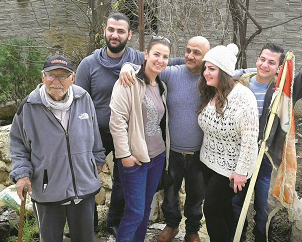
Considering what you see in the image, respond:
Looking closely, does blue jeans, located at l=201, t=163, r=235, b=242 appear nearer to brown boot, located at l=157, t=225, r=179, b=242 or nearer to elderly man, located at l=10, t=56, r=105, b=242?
brown boot, located at l=157, t=225, r=179, b=242

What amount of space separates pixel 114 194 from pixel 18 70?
6.15 m

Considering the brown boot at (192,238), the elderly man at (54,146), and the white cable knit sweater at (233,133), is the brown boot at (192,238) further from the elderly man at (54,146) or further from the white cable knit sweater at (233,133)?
the elderly man at (54,146)

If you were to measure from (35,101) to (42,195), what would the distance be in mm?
638

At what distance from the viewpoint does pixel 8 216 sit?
3670 millimetres

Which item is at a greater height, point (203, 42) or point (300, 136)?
point (203, 42)

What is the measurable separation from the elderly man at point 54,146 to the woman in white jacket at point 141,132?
0.27 meters

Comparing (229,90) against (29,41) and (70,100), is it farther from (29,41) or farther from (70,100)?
(29,41)

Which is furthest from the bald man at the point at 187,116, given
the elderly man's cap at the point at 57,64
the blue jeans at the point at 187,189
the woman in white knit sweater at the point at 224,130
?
the elderly man's cap at the point at 57,64

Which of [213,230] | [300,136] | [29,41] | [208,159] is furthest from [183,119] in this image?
[29,41]

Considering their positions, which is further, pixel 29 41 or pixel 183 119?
pixel 29 41

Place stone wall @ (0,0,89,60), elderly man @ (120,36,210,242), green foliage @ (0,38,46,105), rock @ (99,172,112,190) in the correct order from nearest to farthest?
1. elderly man @ (120,36,210,242)
2. rock @ (99,172,112,190)
3. green foliage @ (0,38,46,105)
4. stone wall @ (0,0,89,60)

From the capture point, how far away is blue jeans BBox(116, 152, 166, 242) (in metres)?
2.84

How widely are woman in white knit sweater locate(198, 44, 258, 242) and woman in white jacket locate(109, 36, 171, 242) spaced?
338 mm

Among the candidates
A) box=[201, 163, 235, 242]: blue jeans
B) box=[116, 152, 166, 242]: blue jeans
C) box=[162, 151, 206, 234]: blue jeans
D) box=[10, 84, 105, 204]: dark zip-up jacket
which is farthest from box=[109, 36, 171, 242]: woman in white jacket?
box=[201, 163, 235, 242]: blue jeans
